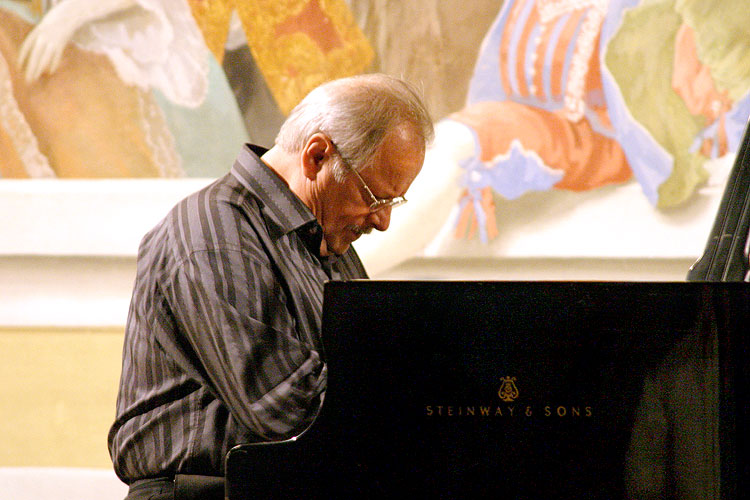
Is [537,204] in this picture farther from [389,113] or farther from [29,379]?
[29,379]

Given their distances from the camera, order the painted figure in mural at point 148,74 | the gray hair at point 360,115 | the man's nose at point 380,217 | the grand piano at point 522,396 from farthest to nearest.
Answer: the painted figure in mural at point 148,74 < the man's nose at point 380,217 < the gray hair at point 360,115 < the grand piano at point 522,396

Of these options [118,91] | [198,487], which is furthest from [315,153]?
[118,91]

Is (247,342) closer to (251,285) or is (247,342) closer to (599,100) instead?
(251,285)

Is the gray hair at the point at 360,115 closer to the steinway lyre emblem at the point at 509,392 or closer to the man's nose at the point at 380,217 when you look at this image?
the man's nose at the point at 380,217

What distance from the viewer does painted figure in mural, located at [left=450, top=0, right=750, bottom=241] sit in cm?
271

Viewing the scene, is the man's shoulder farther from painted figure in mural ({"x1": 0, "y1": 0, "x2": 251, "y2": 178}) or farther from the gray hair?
painted figure in mural ({"x1": 0, "y1": 0, "x2": 251, "y2": 178})

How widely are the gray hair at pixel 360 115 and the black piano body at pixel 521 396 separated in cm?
52

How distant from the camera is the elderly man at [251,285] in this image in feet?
4.19

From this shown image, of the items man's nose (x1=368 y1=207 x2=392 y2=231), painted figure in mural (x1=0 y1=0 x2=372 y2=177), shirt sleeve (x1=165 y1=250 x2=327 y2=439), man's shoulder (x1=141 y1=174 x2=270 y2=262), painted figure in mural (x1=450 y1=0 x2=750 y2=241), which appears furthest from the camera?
painted figure in mural (x1=0 y1=0 x2=372 y2=177)

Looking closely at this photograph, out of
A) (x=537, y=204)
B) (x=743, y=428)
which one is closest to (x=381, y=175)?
(x=743, y=428)

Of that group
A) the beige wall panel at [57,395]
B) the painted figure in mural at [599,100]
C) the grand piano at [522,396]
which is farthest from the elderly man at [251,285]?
the beige wall panel at [57,395]

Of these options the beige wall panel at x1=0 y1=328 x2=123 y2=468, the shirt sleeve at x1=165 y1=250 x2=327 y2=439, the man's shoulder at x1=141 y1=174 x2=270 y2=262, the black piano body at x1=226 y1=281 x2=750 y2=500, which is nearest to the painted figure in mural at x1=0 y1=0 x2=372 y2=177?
the beige wall panel at x1=0 y1=328 x2=123 y2=468

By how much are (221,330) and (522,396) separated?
0.50 meters

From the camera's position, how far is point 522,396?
1.09 m
